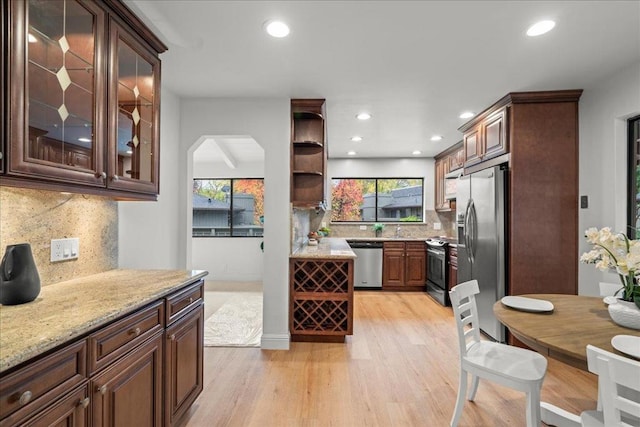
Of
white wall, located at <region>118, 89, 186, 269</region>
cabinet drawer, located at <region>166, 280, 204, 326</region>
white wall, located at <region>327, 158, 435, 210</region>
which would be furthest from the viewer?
white wall, located at <region>327, 158, 435, 210</region>

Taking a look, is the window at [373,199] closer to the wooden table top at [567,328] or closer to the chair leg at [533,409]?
the wooden table top at [567,328]

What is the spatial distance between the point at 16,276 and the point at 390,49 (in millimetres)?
2391

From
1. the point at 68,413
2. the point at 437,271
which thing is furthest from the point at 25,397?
the point at 437,271

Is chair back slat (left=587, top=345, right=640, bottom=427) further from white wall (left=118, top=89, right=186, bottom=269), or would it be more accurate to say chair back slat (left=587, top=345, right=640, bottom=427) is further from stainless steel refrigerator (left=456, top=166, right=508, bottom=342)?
white wall (left=118, top=89, right=186, bottom=269)

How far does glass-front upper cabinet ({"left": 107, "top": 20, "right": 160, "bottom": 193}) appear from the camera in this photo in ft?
5.30

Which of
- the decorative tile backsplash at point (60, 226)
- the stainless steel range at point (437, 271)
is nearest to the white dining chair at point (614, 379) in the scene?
the decorative tile backsplash at point (60, 226)

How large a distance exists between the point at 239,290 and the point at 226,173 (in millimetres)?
2417

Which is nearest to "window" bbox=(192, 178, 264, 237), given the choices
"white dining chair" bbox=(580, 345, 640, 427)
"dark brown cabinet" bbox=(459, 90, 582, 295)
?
"dark brown cabinet" bbox=(459, 90, 582, 295)

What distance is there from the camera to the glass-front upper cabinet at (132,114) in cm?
162

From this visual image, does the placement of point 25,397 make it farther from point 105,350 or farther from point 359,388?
point 359,388

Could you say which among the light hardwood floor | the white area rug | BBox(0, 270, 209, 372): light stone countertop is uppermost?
BBox(0, 270, 209, 372): light stone countertop

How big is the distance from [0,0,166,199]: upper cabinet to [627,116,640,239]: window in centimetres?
367

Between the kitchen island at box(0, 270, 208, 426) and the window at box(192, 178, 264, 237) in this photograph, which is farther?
the window at box(192, 178, 264, 237)

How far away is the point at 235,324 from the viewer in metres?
3.64
